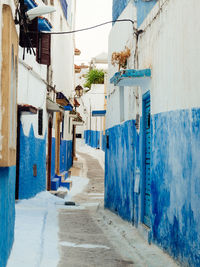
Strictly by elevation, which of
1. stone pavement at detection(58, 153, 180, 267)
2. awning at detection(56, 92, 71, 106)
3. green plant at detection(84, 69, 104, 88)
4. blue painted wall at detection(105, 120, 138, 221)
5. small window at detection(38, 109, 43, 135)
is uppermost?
green plant at detection(84, 69, 104, 88)

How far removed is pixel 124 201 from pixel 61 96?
8148 millimetres

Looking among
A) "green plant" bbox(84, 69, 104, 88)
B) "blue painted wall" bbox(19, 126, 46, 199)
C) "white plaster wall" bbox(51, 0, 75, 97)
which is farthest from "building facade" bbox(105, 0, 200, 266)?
"green plant" bbox(84, 69, 104, 88)

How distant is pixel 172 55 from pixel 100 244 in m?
3.28

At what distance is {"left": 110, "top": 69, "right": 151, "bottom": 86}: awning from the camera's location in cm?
778

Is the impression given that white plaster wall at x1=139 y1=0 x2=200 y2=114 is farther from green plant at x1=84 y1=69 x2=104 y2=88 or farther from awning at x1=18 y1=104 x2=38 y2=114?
green plant at x1=84 y1=69 x2=104 y2=88

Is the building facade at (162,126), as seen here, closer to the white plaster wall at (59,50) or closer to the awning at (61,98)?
the awning at (61,98)

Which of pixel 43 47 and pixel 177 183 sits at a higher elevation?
pixel 43 47

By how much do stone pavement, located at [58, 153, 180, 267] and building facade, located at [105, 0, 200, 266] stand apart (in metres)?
0.25

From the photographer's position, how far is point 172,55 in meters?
6.38

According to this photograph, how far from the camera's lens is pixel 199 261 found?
16.1ft

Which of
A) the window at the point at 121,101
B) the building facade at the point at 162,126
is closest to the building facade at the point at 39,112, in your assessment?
the window at the point at 121,101

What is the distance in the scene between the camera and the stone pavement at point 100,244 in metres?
6.05

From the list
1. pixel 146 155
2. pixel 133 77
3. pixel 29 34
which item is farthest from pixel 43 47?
pixel 146 155

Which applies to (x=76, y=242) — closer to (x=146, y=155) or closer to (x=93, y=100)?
(x=146, y=155)
